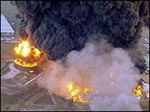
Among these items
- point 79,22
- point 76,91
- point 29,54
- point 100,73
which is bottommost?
A: point 76,91

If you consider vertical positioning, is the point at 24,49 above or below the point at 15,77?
above

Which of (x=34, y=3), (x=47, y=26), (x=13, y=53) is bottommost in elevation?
(x=13, y=53)

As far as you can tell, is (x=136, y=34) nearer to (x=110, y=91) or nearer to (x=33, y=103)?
(x=110, y=91)

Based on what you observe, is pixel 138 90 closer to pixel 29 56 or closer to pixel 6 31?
pixel 29 56

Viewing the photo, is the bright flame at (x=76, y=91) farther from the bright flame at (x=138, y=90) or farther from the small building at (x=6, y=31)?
the small building at (x=6, y=31)

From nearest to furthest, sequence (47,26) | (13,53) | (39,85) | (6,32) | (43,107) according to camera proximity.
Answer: (43,107) → (47,26) → (39,85) → (13,53) → (6,32)

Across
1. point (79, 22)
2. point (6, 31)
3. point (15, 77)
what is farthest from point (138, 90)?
point (6, 31)

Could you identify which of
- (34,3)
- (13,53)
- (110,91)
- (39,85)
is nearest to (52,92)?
(39,85)

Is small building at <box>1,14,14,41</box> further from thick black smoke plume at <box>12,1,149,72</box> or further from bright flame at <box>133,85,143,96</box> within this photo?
bright flame at <box>133,85,143,96</box>
